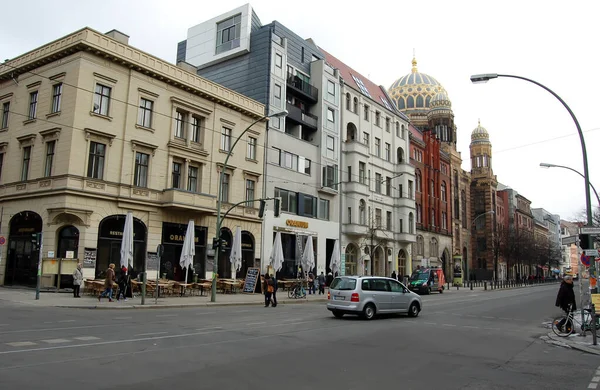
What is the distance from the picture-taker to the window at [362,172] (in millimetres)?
48688

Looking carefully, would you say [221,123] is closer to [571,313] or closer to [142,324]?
[142,324]

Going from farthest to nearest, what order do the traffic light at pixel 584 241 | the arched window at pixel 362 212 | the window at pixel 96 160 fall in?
the arched window at pixel 362 212 → the window at pixel 96 160 → the traffic light at pixel 584 241

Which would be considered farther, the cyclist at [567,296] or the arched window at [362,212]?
the arched window at [362,212]

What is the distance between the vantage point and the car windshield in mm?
18189

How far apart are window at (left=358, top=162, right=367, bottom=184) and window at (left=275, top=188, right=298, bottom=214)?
30.7ft

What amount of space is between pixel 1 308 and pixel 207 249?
16088 mm

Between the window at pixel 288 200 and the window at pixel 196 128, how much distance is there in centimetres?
864

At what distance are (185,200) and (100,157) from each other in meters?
5.61

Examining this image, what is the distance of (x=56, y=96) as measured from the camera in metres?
28.3

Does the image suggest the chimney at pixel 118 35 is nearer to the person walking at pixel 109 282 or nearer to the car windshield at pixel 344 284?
the person walking at pixel 109 282

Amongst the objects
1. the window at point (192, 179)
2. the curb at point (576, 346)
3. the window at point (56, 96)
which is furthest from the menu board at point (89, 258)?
the curb at point (576, 346)

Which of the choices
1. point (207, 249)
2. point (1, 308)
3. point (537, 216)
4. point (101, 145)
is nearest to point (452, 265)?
point (207, 249)

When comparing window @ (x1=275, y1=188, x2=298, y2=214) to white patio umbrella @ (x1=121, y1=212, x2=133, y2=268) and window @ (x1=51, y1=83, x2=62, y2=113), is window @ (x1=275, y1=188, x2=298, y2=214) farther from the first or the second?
window @ (x1=51, y1=83, x2=62, y2=113)

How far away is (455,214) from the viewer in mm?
77250
